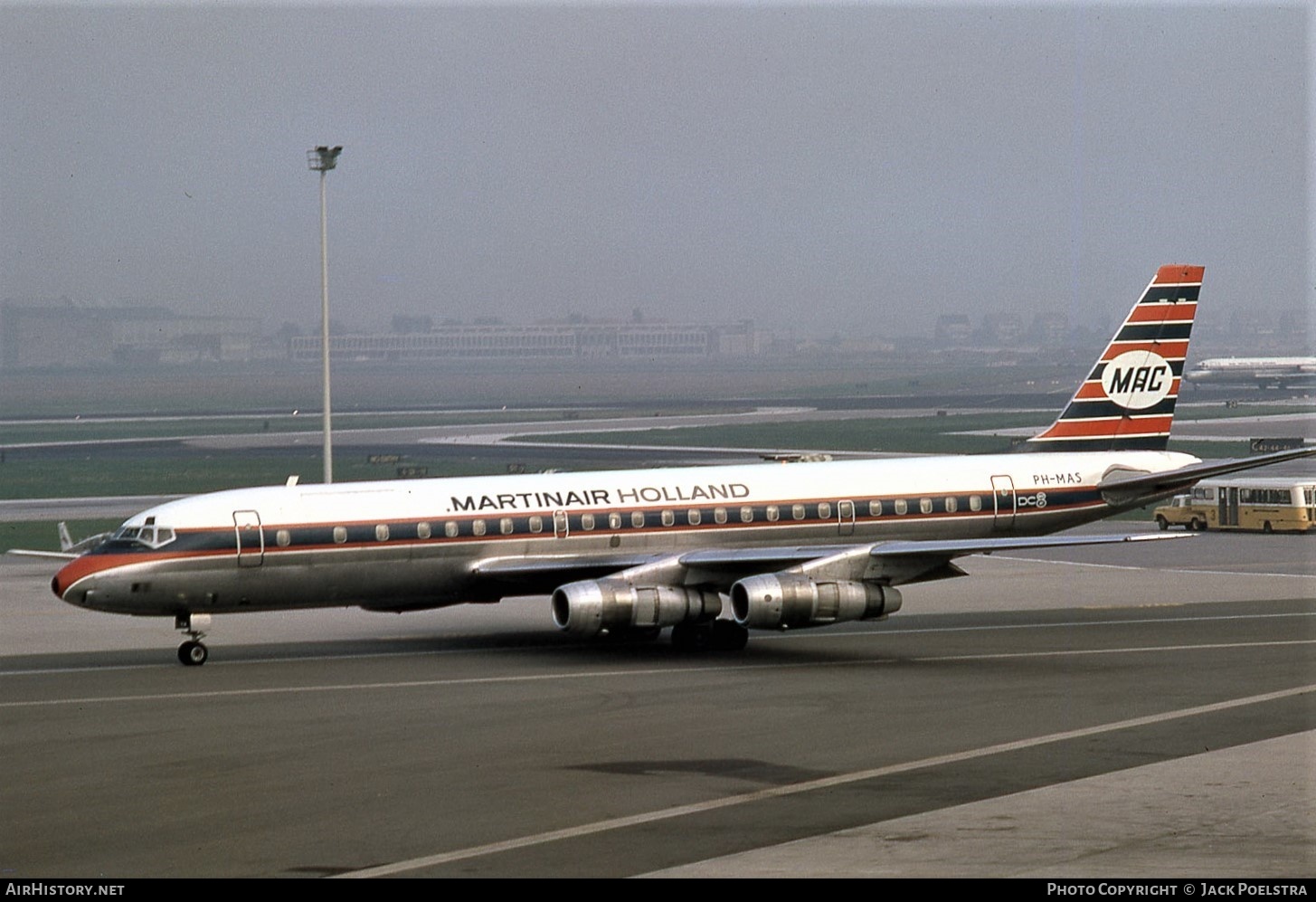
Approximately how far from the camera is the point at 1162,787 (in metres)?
22.6

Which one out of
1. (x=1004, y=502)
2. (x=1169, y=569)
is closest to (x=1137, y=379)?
(x=1004, y=502)

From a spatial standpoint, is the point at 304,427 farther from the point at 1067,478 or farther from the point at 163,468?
the point at 1067,478

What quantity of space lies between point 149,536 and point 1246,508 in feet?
152

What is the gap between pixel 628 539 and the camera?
40.1m

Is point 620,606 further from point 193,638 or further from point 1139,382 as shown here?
point 1139,382

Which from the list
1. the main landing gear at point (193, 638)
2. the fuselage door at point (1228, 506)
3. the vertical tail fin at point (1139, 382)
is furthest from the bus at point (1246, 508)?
the main landing gear at point (193, 638)

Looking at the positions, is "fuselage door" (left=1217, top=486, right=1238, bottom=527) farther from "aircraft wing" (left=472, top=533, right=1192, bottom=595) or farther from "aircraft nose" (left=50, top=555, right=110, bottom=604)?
"aircraft nose" (left=50, top=555, right=110, bottom=604)

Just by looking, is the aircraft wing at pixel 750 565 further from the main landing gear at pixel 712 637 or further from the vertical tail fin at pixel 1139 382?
the vertical tail fin at pixel 1139 382

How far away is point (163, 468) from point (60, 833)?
8762 cm

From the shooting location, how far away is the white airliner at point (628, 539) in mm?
36594

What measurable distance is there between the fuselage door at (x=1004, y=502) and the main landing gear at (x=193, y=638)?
18771 mm

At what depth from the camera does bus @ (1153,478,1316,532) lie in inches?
2657

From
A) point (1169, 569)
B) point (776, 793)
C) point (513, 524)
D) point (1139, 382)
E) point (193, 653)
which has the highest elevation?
point (1139, 382)
